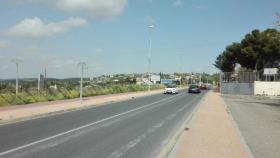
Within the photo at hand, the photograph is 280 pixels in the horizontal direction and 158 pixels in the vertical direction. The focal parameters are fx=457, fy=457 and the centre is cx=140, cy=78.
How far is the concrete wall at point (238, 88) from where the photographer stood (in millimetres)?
67825

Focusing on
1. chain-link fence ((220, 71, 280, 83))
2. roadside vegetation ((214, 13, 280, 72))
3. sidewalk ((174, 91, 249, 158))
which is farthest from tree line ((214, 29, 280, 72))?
sidewalk ((174, 91, 249, 158))

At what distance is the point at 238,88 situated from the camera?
71.1 m

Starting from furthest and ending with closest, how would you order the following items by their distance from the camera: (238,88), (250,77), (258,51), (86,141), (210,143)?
(258,51) < (238,88) < (250,77) < (86,141) < (210,143)

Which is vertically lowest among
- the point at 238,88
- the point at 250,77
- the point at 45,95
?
the point at 45,95

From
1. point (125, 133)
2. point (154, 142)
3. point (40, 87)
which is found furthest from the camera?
point (40, 87)

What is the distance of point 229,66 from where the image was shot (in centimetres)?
9538

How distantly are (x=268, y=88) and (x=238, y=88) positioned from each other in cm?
699

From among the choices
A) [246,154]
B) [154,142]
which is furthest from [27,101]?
[246,154]

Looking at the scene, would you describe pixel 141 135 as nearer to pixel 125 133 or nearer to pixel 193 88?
pixel 125 133

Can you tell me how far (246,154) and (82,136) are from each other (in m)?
5.58

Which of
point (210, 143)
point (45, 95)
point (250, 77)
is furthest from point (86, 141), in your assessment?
point (250, 77)

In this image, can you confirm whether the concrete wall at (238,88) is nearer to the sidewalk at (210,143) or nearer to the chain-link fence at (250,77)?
the chain-link fence at (250,77)

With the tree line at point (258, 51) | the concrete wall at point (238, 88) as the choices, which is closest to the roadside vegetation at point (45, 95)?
the concrete wall at point (238, 88)

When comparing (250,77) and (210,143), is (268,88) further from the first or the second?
(210,143)
